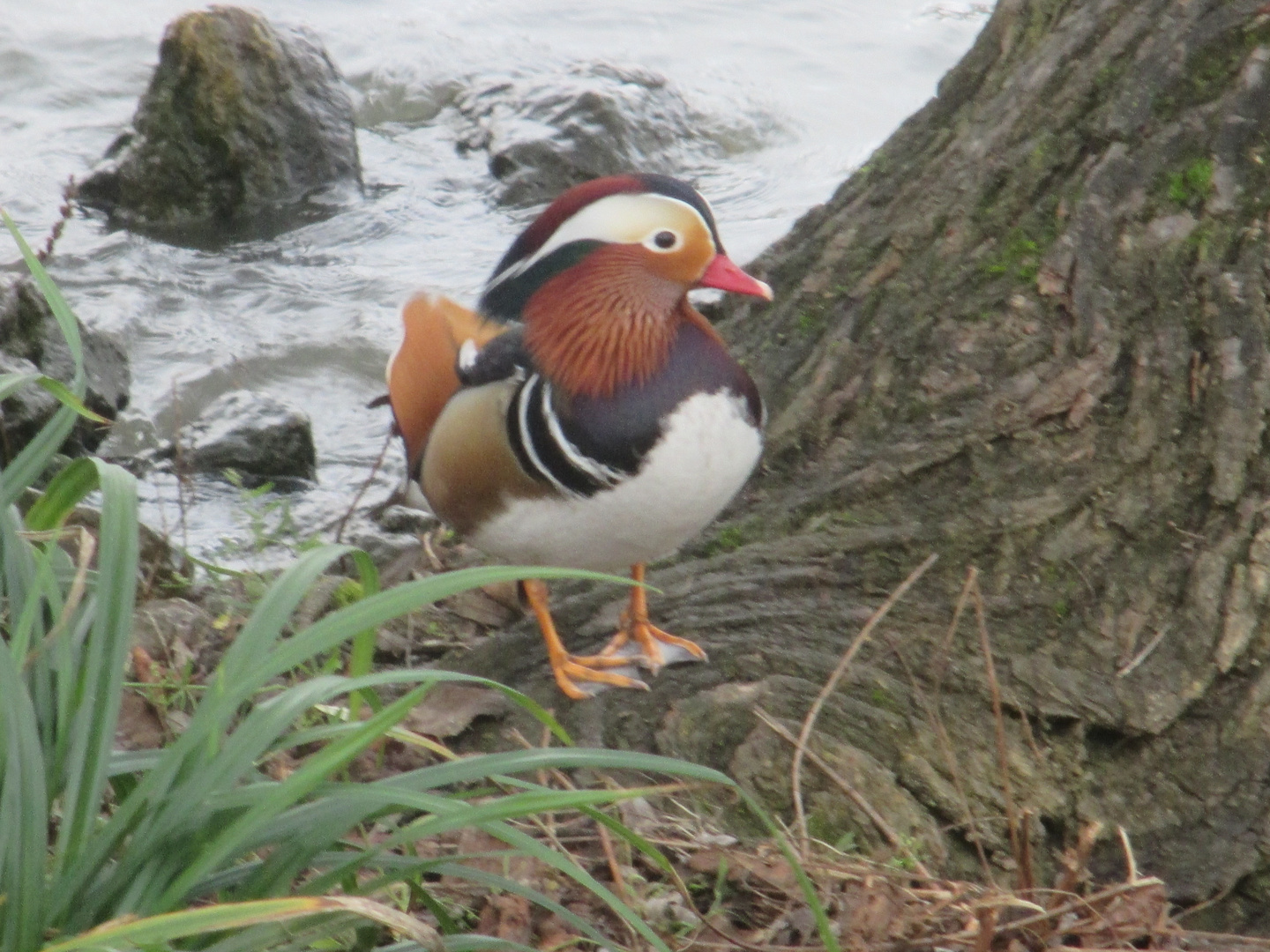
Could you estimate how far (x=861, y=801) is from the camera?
210 cm

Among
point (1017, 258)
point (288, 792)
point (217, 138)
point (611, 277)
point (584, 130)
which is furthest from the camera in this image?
point (584, 130)

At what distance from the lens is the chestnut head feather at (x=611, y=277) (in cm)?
229

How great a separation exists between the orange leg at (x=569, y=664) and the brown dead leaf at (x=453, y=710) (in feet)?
0.36

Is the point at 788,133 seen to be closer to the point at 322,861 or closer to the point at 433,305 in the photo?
the point at 433,305

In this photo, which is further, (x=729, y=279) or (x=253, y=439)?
(x=253, y=439)

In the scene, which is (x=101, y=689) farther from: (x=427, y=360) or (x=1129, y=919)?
(x=1129, y=919)

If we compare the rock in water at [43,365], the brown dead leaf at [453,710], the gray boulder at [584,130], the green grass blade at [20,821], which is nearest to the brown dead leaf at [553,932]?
the brown dead leaf at [453,710]

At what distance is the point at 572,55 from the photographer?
319 inches

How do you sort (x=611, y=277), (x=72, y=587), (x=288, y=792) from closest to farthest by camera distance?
(x=288, y=792) → (x=72, y=587) → (x=611, y=277)

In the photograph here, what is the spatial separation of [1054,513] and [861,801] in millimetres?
630

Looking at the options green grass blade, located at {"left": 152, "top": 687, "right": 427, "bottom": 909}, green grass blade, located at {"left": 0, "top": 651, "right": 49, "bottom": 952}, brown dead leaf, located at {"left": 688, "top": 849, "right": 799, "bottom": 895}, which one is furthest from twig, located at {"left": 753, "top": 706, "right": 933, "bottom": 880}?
green grass blade, located at {"left": 0, "top": 651, "right": 49, "bottom": 952}

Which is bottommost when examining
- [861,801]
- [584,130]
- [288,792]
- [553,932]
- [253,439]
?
[253,439]

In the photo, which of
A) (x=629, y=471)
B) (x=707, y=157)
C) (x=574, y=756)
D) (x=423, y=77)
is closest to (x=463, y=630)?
(x=629, y=471)

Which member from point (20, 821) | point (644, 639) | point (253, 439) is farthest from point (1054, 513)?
point (253, 439)
